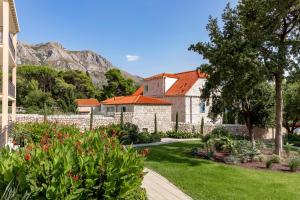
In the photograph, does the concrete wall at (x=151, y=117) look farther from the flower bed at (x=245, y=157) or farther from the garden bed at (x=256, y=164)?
the garden bed at (x=256, y=164)

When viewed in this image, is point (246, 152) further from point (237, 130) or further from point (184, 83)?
point (184, 83)

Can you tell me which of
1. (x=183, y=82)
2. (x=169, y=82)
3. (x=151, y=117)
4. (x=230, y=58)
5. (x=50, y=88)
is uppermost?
(x=50, y=88)

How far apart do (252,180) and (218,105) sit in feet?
36.6

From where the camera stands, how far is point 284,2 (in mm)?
13414

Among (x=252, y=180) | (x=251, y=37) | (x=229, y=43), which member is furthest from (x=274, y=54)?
(x=252, y=180)

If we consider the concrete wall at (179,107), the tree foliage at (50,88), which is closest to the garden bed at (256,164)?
the concrete wall at (179,107)

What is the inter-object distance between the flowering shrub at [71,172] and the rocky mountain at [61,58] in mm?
132249

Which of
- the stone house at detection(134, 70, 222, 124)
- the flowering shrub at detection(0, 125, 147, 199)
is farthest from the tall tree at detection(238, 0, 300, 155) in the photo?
the stone house at detection(134, 70, 222, 124)

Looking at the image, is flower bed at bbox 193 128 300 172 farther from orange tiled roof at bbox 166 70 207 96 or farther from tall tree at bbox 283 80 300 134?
orange tiled roof at bbox 166 70 207 96

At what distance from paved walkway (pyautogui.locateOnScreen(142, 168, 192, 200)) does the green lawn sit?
27 cm

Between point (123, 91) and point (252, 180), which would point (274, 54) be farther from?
point (123, 91)

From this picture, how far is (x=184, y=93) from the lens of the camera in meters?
34.7

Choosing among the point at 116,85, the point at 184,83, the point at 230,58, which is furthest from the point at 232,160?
the point at 116,85

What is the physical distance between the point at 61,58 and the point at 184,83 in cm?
14529
